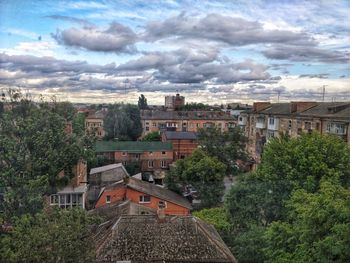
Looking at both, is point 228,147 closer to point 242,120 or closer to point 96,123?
point 242,120

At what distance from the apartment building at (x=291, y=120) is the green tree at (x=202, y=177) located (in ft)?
4.70

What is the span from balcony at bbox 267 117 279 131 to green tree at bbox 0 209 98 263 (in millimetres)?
6585

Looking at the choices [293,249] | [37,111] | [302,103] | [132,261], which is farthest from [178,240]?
[302,103]

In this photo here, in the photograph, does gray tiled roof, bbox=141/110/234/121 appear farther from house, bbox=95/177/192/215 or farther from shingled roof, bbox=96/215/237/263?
shingled roof, bbox=96/215/237/263

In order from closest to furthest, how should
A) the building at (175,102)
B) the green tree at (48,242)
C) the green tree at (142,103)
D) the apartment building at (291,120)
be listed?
the green tree at (48,242) < the green tree at (142,103) < the building at (175,102) < the apartment building at (291,120)

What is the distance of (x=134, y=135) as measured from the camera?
211 inches

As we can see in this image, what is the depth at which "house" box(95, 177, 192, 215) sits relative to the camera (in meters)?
6.11

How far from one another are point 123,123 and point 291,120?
13.9ft

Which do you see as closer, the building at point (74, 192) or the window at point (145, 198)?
the building at point (74, 192)

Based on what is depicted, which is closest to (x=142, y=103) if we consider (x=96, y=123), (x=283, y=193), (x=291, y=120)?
(x=96, y=123)

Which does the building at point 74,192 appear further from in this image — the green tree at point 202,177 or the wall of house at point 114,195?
the green tree at point 202,177

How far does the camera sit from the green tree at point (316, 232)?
2717mm

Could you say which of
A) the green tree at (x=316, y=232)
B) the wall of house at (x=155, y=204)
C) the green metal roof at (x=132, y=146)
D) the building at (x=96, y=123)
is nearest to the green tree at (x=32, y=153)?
the building at (x=96, y=123)

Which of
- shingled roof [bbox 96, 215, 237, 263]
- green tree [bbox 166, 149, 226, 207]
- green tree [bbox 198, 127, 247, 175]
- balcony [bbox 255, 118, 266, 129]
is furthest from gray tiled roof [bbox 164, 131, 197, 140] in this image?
balcony [bbox 255, 118, 266, 129]
